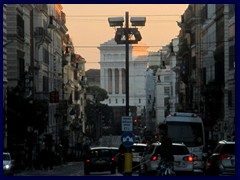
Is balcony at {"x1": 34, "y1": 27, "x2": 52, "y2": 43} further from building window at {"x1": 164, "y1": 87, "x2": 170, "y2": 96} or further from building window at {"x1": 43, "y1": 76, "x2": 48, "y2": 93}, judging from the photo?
building window at {"x1": 164, "y1": 87, "x2": 170, "y2": 96}

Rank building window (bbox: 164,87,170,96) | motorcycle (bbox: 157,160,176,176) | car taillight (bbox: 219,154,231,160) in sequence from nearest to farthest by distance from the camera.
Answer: motorcycle (bbox: 157,160,176,176) < car taillight (bbox: 219,154,231,160) < building window (bbox: 164,87,170,96)

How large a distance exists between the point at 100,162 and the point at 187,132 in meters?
5.56

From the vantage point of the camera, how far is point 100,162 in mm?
52031

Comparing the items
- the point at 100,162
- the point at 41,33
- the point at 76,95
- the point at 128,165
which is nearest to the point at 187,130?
the point at 100,162

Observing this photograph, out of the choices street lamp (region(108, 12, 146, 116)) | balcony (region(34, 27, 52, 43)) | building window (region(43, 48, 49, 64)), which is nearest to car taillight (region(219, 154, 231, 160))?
street lamp (region(108, 12, 146, 116))

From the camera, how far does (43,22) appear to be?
9338 centimetres

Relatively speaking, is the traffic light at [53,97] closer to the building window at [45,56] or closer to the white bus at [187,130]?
the building window at [45,56]

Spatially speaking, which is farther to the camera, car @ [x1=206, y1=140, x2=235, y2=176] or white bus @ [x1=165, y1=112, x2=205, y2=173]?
white bus @ [x1=165, y1=112, x2=205, y2=173]

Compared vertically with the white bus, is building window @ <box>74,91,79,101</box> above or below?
above

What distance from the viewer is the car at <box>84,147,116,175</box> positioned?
169ft

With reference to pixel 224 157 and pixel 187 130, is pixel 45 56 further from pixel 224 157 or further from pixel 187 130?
pixel 224 157

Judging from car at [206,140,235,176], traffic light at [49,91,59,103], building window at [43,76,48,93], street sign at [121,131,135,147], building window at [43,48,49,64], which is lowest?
car at [206,140,235,176]

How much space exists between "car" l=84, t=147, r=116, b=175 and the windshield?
399 cm

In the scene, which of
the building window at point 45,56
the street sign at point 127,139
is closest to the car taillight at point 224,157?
the street sign at point 127,139
